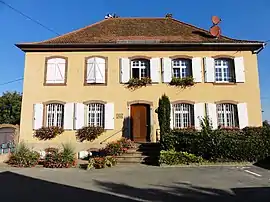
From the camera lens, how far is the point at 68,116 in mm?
14859

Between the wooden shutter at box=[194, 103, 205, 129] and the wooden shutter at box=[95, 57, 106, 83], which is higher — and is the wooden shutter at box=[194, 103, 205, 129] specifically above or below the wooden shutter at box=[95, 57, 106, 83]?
below

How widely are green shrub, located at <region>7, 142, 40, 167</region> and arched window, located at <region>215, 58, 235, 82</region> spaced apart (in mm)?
10199

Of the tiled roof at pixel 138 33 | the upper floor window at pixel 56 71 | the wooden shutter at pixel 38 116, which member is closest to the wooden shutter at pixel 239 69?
the tiled roof at pixel 138 33

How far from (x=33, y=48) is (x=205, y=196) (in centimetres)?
1289

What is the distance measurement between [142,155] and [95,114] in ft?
13.2

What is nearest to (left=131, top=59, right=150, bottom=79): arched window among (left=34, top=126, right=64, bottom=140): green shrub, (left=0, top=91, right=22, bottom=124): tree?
(left=34, top=126, right=64, bottom=140): green shrub

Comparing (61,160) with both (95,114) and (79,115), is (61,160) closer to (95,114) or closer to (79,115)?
(79,115)

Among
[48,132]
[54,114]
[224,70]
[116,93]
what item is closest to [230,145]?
[224,70]

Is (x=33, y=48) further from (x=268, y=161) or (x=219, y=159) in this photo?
(x=268, y=161)

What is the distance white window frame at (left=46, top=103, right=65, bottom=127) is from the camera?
15078 mm

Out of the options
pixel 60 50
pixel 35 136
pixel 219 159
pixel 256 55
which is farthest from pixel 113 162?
pixel 256 55

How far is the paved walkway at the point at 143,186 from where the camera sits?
19.9ft

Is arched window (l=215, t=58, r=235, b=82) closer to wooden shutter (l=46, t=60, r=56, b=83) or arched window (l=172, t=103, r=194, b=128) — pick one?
arched window (l=172, t=103, r=194, b=128)

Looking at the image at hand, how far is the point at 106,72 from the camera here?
15.3 metres
